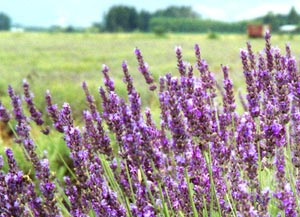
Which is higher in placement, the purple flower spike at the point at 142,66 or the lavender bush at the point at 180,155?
the purple flower spike at the point at 142,66

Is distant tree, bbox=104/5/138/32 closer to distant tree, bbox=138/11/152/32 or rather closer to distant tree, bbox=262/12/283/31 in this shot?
distant tree, bbox=138/11/152/32

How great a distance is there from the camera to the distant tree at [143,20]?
6345 centimetres

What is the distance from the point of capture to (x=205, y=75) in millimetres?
2381

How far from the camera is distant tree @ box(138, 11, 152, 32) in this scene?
63.4m

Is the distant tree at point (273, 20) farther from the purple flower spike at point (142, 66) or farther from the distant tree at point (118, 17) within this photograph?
the purple flower spike at point (142, 66)

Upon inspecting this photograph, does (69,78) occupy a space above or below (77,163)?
below

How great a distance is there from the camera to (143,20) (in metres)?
65.1

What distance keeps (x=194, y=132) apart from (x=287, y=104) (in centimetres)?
39

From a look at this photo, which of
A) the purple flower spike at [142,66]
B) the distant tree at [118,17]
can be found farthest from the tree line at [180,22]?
the purple flower spike at [142,66]

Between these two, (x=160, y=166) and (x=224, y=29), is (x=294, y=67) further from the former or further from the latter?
(x=224, y=29)

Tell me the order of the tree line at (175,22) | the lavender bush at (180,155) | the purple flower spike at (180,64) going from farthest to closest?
the tree line at (175,22) < the purple flower spike at (180,64) < the lavender bush at (180,155)

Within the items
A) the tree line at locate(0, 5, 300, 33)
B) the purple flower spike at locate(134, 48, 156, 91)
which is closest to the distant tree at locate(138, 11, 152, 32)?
the tree line at locate(0, 5, 300, 33)

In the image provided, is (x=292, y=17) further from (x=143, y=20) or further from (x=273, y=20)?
(x=143, y=20)

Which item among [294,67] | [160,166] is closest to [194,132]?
[160,166]
